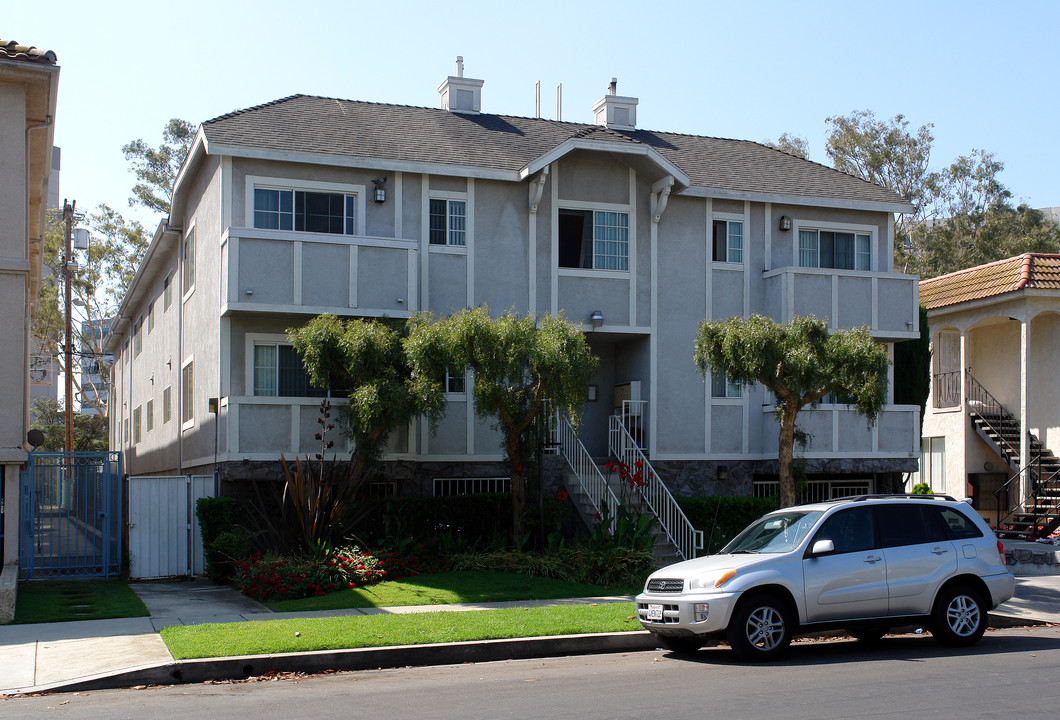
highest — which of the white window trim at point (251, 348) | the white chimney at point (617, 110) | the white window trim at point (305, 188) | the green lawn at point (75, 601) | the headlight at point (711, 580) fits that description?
the white chimney at point (617, 110)

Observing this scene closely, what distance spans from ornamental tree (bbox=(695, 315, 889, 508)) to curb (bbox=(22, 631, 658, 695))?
584cm

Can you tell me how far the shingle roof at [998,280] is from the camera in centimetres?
2383

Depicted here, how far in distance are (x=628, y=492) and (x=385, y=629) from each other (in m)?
8.46

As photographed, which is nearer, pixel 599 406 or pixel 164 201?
pixel 599 406

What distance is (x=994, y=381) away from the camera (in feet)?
88.9

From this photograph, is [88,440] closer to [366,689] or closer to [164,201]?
[164,201]

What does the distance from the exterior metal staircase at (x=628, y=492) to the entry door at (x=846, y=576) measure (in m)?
6.50

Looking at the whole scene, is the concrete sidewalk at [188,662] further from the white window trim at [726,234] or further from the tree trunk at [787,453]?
the white window trim at [726,234]

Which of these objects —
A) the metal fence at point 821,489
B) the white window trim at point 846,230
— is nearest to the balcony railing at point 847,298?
the white window trim at point 846,230

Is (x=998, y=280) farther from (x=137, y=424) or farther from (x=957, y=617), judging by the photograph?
(x=137, y=424)

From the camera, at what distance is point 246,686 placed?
9.48m

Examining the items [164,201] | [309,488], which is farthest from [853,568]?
[164,201]

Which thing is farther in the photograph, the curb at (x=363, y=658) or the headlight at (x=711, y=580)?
the headlight at (x=711, y=580)

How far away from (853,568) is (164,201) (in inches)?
1421
